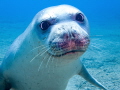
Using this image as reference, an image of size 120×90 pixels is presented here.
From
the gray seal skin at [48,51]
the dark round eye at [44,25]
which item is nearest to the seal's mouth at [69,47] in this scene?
the gray seal skin at [48,51]

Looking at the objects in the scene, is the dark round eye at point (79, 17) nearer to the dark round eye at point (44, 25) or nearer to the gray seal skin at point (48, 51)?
the gray seal skin at point (48, 51)

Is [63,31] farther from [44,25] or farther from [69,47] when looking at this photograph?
[44,25]

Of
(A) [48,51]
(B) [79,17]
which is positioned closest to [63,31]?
(A) [48,51]

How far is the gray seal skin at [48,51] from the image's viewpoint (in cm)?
167

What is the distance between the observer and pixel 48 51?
1.89 metres

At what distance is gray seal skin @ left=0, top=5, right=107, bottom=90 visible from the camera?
167 centimetres

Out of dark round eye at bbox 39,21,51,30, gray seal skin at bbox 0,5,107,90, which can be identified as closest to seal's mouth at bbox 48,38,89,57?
gray seal skin at bbox 0,5,107,90

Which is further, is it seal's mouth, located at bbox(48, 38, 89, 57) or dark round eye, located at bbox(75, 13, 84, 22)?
dark round eye, located at bbox(75, 13, 84, 22)

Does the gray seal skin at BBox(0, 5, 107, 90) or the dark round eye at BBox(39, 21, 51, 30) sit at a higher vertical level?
the dark round eye at BBox(39, 21, 51, 30)

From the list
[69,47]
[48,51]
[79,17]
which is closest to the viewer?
[69,47]

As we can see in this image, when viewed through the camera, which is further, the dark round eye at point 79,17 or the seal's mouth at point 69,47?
the dark round eye at point 79,17

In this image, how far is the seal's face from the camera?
1.62 m

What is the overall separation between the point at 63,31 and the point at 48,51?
0.36m

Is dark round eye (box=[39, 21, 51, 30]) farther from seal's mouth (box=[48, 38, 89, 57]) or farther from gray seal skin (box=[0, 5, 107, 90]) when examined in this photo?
seal's mouth (box=[48, 38, 89, 57])
